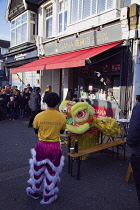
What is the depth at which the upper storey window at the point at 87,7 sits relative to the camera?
7.78m

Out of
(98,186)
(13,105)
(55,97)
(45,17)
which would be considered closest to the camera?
(55,97)

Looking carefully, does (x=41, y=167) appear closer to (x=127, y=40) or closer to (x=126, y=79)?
(x=126, y=79)

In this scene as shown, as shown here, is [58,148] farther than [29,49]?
No

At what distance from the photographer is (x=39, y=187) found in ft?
9.77

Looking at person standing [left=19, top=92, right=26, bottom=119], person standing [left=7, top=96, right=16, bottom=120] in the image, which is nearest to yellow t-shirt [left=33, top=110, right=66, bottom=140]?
person standing [left=7, top=96, right=16, bottom=120]

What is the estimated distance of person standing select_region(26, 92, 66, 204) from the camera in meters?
2.81

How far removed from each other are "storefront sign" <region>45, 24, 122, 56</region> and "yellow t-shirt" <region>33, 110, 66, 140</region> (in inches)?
215

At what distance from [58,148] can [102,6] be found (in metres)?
7.18

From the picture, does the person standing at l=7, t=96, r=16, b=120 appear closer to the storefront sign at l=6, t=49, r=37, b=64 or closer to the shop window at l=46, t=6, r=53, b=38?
the storefront sign at l=6, t=49, r=37, b=64

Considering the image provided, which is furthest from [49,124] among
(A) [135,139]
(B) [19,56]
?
(B) [19,56]

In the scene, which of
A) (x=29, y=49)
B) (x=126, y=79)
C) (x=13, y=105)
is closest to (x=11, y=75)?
(x=29, y=49)

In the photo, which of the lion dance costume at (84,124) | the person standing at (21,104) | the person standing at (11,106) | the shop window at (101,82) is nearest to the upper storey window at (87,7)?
the shop window at (101,82)

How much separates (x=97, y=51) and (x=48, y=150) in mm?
5254

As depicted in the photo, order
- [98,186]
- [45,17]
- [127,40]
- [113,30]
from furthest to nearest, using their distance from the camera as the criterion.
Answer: [45,17]
[113,30]
[127,40]
[98,186]
